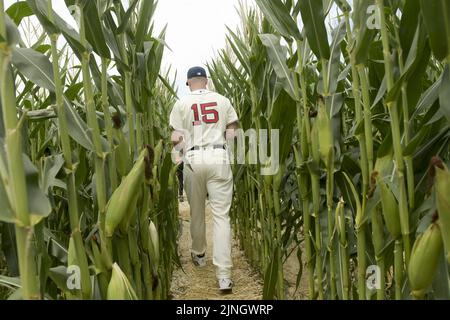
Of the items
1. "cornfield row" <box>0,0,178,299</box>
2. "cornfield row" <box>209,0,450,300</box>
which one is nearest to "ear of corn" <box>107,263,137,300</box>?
"cornfield row" <box>0,0,178,299</box>

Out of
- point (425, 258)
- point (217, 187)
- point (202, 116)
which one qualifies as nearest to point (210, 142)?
point (202, 116)

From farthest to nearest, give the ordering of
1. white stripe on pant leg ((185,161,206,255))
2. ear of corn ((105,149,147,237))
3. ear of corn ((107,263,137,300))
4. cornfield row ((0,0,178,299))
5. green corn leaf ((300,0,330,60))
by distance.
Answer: white stripe on pant leg ((185,161,206,255)) → green corn leaf ((300,0,330,60)) → ear of corn ((105,149,147,237)) → ear of corn ((107,263,137,300)) → cornfield row ((0,0,178,299))

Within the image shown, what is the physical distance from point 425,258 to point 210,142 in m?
2.37

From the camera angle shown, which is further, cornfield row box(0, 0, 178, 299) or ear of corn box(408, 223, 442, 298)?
ear of corn box(408, 223, 442, 298)

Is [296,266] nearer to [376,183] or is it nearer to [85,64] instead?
[376,183]

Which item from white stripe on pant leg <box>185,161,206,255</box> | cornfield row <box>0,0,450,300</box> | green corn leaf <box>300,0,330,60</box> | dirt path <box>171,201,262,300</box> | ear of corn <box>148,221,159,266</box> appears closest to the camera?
cornfield row <box>0,0,450,300</box>

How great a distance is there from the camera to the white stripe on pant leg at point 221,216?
10.8 ft

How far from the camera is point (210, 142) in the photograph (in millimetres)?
3402

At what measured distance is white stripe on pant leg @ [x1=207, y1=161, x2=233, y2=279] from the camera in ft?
10.8

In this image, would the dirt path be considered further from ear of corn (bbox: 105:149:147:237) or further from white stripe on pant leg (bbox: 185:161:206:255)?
ear of corn (bbox: 105:149:147:237)

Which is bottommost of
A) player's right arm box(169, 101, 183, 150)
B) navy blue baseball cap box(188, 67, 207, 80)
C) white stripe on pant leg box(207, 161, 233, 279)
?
white stripe on pant leg box(207, 161, 233, 279)

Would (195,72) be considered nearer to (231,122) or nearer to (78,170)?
(231,122)

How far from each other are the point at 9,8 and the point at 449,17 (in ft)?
4.64

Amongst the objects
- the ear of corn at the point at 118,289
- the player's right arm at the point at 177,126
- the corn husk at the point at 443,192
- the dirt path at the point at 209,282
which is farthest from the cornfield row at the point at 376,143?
the player's right arm at the point at 177,126
